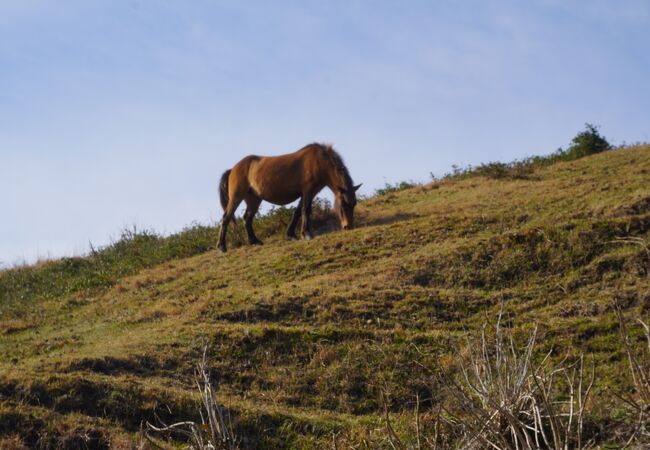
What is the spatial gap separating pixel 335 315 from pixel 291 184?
22.2ft

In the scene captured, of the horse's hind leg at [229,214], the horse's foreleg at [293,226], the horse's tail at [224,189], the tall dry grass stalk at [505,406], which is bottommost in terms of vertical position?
the tall dry grass stalk at [505,406]

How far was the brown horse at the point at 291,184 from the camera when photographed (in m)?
17.8

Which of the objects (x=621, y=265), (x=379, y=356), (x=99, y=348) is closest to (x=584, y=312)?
(x=621, y=265)

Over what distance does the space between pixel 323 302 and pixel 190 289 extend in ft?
11.1

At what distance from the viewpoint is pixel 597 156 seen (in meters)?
20.8

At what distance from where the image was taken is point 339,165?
18.1 metres

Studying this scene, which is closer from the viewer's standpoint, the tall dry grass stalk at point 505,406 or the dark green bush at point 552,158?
the tall dry grass stalk at point 505,406

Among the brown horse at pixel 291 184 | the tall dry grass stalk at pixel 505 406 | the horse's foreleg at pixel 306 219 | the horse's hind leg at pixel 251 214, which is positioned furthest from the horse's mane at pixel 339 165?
the tall dry grass stalk at pixel 505 406

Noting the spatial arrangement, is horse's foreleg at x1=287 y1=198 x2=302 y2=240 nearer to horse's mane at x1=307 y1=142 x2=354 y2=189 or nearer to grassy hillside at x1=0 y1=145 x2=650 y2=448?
grassy hillside at x1=0 y1=145 x2=650 y2=448

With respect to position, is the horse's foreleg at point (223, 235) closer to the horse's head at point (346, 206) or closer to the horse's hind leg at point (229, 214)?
the horse's hind leg at point (229, 214)

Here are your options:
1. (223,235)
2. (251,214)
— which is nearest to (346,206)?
(251,214)

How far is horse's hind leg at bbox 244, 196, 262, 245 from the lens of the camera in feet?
61.8

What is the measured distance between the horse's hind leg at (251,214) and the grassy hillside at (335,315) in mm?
395

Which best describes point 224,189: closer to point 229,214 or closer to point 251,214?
point 229,214
